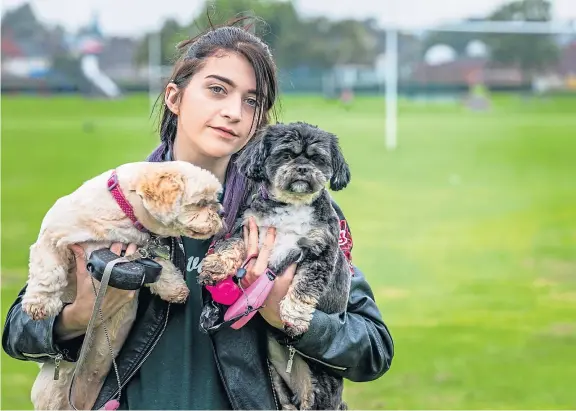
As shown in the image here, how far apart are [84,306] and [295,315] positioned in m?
0.70

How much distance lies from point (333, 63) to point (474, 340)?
48688mm

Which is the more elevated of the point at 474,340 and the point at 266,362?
the point at 266,362

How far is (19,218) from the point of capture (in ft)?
50.2

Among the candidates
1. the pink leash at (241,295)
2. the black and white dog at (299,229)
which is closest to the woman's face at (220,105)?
the black and white dog at (299,229)

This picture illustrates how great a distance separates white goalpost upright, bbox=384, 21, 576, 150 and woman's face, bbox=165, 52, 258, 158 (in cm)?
2476

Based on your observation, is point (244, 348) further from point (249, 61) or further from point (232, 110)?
point (249, 61)

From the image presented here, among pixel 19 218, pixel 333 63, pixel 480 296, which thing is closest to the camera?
pixel 480 296

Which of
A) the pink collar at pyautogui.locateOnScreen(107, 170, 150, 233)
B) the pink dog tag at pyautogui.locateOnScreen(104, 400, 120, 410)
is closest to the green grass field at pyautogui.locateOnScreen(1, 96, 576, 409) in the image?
the pink collar at pyautogui.locateOnScreen(107, 170, 150, 233)

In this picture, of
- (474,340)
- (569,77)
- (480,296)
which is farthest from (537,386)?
(569,77)

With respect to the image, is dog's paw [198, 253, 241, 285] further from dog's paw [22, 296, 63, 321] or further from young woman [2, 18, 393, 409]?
dog's paw [22, 296, 63, 321]

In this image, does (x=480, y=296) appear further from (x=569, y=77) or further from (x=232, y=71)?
(x=569, y=77)

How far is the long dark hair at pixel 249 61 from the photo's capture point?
3303 millimetres

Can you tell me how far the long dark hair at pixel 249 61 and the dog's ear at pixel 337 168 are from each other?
0.89 feet

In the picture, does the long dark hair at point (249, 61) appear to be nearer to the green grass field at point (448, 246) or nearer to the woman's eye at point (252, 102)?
the woman's eye at point (252, 102)
